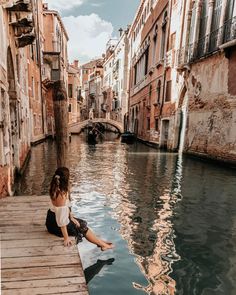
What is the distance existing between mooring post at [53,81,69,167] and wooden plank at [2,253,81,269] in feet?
9.18

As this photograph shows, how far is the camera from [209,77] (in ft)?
39.8

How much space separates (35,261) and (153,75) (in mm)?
18796

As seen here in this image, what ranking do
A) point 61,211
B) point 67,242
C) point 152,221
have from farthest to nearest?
point 152,221 < point 61,211 < point 67,242

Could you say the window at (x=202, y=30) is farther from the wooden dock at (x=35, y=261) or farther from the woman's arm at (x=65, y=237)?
the woman's arm at (x=65, y=237)

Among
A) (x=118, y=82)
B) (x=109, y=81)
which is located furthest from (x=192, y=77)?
(x=109, y=81)

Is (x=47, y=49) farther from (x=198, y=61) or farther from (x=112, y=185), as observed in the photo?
(x=112, y=185)

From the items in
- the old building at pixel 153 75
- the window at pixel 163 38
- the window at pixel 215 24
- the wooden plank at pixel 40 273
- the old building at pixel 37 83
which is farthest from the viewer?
the window at pixel 163 38

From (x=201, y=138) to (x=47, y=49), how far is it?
20.2m

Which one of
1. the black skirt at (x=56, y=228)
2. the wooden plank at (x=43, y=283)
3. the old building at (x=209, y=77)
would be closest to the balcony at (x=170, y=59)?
the old building at (x=209, y=77)

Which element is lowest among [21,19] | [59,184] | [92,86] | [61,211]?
[61,211]

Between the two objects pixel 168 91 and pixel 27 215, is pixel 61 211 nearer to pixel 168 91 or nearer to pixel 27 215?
pixel 27 215

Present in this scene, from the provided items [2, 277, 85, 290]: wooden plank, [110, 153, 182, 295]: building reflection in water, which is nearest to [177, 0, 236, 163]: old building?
[110, 153, 182, 295]: building reflection in water

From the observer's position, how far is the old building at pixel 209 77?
10586 millimetres

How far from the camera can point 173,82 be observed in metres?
15.8
